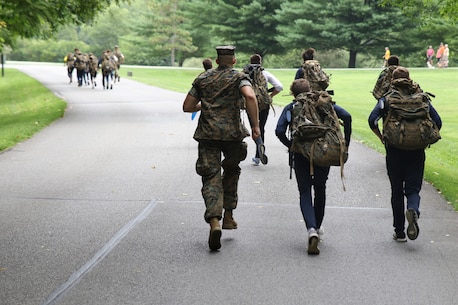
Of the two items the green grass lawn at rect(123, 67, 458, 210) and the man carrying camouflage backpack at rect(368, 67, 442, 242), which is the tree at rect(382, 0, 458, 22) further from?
the man carrying camouflage backpack at rect(368, 67, 442, 242)

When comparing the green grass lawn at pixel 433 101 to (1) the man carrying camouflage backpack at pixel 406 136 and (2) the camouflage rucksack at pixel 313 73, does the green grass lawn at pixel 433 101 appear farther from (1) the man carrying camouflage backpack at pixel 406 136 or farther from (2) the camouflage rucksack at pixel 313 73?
(2) the camouflage rucksack at pixel 313 73

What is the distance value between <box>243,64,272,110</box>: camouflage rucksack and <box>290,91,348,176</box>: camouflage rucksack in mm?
4670

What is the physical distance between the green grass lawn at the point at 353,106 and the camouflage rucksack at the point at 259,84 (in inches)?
108

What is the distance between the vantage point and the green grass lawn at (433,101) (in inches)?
491

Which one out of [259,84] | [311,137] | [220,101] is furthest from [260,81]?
[311,137]

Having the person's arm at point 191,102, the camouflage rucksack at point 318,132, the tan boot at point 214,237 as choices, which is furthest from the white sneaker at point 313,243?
the person's arm at point 191,102

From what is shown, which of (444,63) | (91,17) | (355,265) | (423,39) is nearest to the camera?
(355,265)

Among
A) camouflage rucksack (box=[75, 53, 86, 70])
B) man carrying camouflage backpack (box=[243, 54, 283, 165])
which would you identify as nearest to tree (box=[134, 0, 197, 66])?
camouflage rucksack (box=[75, 53, 86, 70])

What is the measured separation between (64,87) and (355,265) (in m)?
30.1

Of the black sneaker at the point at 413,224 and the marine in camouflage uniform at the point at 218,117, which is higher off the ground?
the marine in camouflage uniform at the point at 218,117

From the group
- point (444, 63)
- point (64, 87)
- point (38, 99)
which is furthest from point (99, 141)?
point (444, 63)

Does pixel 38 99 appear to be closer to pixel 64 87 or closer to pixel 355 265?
pixel 64 87

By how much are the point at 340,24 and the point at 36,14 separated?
4263 centimetres

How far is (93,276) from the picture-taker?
20.4 feet
